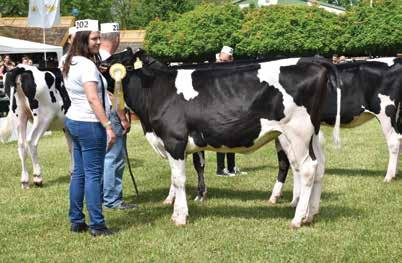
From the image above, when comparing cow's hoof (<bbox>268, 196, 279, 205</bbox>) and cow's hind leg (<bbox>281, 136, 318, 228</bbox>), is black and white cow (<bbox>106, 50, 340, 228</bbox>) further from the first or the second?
cow's hoof (<bbox>268, 196, 279, 205</bbox>)

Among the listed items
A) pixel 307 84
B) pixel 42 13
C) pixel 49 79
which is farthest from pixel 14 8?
pixel 307 84

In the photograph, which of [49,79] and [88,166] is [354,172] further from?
[88,166]

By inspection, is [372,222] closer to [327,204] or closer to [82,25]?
[327,204]

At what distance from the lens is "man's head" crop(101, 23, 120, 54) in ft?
24.3

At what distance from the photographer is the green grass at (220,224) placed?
18.8 feet

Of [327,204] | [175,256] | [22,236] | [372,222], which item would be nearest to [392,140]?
[327,204]

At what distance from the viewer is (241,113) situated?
656 cm

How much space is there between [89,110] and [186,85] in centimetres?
130

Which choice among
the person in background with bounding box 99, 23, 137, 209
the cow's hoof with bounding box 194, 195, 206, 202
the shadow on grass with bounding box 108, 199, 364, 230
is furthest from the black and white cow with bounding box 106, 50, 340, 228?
the cow's hoof with bounding box 194, 195, 206, 202

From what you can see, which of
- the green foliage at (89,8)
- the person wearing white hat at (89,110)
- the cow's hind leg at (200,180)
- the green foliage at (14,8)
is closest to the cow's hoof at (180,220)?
the person wearing white hat at (89,110)

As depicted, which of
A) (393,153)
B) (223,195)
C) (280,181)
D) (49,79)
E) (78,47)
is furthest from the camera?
(49,79)

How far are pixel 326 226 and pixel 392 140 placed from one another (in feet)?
11.8

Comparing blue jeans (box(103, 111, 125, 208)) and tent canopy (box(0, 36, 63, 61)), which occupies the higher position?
blue jeans (box(103, 111, 125, 208))

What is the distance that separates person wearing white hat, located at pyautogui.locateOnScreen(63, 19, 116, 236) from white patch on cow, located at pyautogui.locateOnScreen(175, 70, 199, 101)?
941 mm
